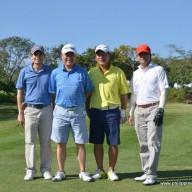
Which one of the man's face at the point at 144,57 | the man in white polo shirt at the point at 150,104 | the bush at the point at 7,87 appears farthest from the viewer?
the bush at the point at 7,87

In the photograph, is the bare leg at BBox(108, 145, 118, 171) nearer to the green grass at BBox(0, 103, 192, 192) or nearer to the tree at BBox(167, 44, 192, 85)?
the green grass at BBox(0, 103, 192, 192)

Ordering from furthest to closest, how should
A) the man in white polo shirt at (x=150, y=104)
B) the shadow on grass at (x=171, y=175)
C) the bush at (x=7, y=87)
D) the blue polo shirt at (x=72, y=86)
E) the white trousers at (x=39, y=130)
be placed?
the bush at (x=7, y=87) < the white trousers at (x=39, y=130) < the shadow on grass at (x=171, y=175) < the blue polo shirt at (x=72, y=86) < the man in white polo shirt at (x=150, y=104)

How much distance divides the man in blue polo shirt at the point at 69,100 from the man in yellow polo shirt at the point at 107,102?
18 cm

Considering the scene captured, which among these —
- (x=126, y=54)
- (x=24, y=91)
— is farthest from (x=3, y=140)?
(x=126, y=54)

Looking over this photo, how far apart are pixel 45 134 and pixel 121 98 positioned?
4.50 feet

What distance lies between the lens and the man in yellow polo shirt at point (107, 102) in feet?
22.4

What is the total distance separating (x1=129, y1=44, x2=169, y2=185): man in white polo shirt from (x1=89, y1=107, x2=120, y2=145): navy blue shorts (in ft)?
1.25

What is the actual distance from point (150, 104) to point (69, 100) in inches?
48.5

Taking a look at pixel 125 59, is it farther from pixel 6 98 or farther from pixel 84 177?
pixel 84 177

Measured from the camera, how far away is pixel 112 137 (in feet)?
22.5

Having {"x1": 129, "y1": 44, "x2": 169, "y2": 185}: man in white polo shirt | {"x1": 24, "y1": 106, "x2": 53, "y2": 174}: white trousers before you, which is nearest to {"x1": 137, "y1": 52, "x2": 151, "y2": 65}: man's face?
{"x1": 129, "y1": 44, "x2": 169, "y2": 185}: man in white polo shirt

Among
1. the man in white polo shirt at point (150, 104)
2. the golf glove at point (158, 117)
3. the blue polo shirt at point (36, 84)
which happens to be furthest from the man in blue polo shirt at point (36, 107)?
the golf glove at point (158, 117)

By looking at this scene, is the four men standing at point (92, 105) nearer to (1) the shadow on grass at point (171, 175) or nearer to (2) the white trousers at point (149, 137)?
(2) the white trousers at point (149, 137)

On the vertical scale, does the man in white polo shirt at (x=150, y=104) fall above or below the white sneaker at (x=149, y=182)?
above
